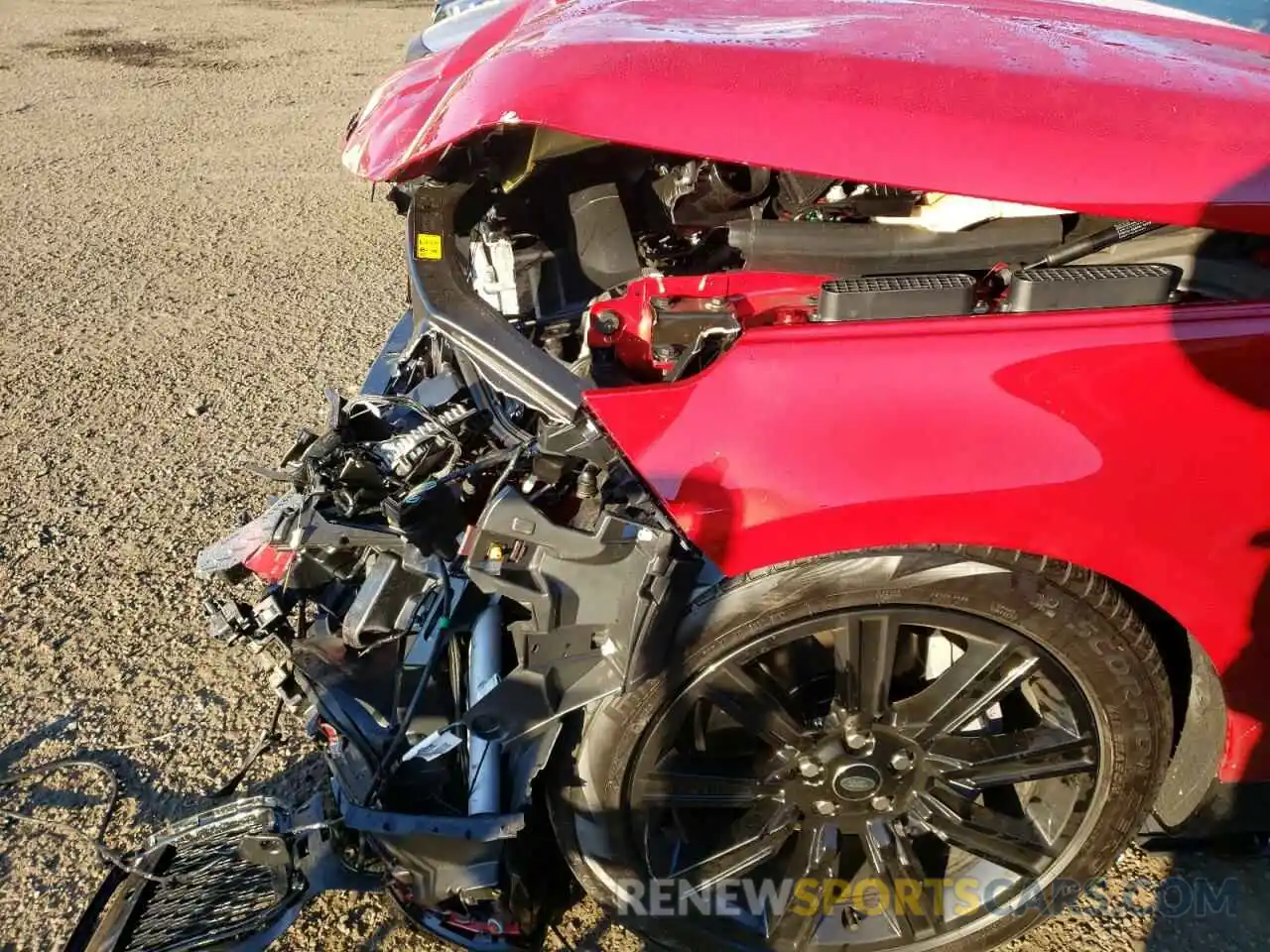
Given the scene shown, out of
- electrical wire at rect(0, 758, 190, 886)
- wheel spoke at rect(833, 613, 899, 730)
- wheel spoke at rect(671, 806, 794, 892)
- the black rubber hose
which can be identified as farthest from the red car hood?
electrical wire at rect(0, 758, 190, 886)

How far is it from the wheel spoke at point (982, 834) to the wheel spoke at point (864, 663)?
280mm

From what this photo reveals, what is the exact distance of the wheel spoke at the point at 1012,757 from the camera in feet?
6.34

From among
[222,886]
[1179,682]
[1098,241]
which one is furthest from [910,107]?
[222,886]

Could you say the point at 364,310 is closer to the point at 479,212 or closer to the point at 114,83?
the point at 479,212

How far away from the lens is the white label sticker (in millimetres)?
1961

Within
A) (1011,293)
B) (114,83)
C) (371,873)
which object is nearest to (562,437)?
(1011,293)

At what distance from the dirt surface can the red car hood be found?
5.77 feet

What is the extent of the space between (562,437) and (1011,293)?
2.95ft

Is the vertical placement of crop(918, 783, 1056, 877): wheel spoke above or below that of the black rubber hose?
below

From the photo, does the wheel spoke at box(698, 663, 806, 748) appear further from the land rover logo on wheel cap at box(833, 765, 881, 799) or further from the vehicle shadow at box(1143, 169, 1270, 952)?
the vehicle shadow at box(1143, 169, 1270, 952)

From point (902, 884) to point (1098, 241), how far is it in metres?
1.50

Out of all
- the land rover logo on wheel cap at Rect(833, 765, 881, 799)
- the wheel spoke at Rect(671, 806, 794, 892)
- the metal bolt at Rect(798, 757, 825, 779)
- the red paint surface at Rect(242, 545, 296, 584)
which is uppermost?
the red paint surface at Rect(242, 545, 296, 584)

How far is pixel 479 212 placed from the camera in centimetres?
286

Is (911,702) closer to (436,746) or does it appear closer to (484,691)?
(484,691)
